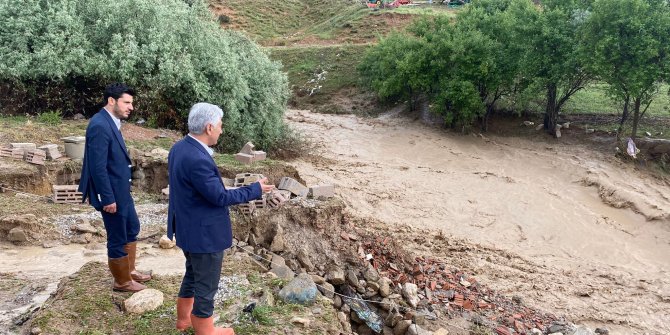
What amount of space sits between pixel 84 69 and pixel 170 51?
192 cm

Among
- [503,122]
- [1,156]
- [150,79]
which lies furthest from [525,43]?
[1,156]

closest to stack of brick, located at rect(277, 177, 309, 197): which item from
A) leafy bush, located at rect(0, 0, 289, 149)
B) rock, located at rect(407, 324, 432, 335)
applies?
rock, located at rect(407, 324, 432, 335)

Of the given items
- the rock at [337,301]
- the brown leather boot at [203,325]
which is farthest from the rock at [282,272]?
the brown leather boot at [203,325]

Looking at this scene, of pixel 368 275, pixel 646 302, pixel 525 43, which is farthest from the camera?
pixel 525 43

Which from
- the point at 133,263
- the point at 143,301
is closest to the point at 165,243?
the point at 133,263

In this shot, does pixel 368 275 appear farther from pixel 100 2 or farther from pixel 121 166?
pixel 100 2

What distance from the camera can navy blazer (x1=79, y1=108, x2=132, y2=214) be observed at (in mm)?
4090

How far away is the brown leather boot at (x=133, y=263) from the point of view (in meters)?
Answer: 4.48

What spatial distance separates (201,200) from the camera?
137 inches

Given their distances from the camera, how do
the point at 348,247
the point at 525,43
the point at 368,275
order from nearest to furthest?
the point at 368,275, the point at 348,247, the point at 525,43

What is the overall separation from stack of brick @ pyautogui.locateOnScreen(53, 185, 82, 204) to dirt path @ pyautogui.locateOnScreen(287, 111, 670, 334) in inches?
244

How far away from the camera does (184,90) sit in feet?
40.5

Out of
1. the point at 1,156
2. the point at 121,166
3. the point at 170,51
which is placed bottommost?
the point at 1,156

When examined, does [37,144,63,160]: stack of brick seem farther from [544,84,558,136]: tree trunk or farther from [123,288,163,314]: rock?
[544,84,558,136]: tree trunk
